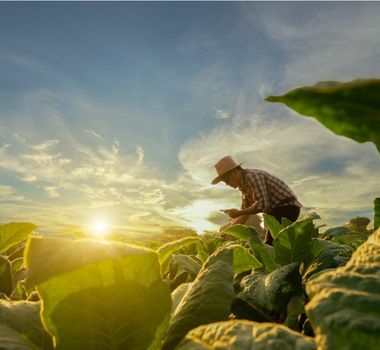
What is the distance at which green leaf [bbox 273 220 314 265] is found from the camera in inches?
Result: 86.7

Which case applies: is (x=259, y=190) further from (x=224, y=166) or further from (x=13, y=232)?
(x=13, y=232)

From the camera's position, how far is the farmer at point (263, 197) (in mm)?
7547

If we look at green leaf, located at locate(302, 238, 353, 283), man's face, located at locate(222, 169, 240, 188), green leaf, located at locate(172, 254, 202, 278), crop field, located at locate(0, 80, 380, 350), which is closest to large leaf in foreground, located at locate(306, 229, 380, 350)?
crop field, located at locate(0, 80, 380, 350)

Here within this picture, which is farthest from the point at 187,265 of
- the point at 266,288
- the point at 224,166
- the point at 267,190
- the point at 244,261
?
the point at 224,166

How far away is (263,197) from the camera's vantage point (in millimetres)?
7672

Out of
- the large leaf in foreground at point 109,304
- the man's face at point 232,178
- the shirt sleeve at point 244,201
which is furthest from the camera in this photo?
the man's face at point 232,178

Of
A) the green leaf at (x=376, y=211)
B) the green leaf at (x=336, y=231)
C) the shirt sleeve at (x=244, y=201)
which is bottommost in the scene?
the green leaf at (x=336, y=231)

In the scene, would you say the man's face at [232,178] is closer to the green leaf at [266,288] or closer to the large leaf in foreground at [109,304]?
the green leaf at [266,288]

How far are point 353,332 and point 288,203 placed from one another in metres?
7.26

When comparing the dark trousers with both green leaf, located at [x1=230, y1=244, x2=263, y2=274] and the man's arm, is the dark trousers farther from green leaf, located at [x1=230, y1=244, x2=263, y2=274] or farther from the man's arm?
green leaf, located at [x1=230, y1=244, x2=263, y2=274]

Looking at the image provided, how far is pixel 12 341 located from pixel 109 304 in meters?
0.25

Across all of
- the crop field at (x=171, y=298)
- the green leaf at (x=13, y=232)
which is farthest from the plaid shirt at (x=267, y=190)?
the crop field at (x=171, y=298)

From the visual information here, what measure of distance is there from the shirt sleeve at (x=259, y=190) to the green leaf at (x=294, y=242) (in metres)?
5.29

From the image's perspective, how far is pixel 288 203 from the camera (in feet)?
25.2
